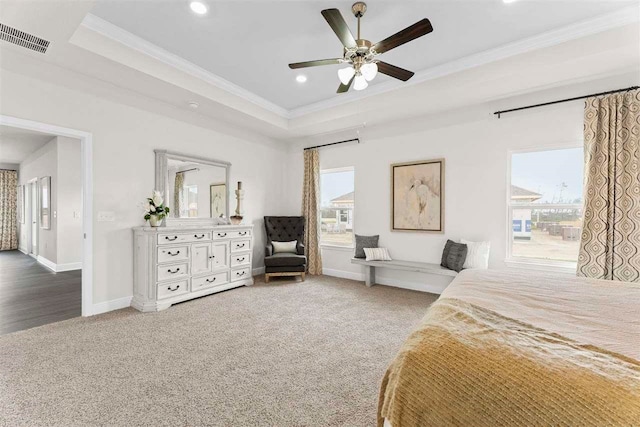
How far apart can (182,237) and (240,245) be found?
40.0 inches

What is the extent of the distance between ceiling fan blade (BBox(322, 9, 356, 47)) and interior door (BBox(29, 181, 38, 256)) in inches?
336

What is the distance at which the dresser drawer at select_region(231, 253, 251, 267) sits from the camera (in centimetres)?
450

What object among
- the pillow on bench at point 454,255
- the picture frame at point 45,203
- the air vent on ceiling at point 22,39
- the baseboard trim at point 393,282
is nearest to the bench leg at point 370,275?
the baseboard trim at point 393,282

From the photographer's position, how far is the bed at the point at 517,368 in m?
0.85

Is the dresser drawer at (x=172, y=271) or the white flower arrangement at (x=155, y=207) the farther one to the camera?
the white flower arrangement at (x=155, y=207)

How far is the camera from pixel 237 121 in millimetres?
4703

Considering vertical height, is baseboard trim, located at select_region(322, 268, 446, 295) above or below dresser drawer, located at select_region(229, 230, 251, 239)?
below

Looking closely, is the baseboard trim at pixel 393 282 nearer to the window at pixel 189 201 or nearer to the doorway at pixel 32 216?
the window at pixel 189 201

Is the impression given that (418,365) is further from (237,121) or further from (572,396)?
(237,121)

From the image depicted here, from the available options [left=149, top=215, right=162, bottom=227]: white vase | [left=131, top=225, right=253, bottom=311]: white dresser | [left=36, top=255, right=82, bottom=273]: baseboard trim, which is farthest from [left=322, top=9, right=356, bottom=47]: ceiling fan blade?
[left=36, top=255, right=82, bottom=273]: baseboard trim

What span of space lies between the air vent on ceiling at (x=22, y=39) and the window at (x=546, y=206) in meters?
5.35

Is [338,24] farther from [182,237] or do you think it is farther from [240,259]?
[240,259]

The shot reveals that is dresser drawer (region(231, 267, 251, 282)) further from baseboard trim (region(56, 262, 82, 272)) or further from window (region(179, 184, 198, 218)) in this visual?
baseboard trim (region(56, 262, 82, 272))

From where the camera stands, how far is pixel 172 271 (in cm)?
367
